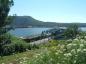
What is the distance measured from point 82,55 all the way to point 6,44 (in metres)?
17.7

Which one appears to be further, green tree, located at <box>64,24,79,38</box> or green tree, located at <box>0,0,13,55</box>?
green tree, located at <box>64,24,79,38</box>

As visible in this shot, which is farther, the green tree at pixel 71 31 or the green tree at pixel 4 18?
the green tree at pixel 71 31

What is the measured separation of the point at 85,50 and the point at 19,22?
2902 inches

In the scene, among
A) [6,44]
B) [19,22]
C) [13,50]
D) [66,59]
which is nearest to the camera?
[66,59]

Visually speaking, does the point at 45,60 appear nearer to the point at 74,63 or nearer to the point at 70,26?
the point at 74,63

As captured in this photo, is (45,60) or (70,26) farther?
(70,26)

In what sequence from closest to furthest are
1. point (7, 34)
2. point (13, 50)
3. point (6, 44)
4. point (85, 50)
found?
point (85, 50)
point (13, 50)
point (6, 44)
point (7, 34)

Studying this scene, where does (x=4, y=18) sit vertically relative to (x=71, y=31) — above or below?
above

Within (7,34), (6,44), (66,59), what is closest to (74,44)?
(66,59)

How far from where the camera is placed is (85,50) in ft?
→ 25.8

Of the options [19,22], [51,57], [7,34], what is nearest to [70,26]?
[7,34]

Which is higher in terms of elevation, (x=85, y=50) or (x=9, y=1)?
(x=9, y=1)

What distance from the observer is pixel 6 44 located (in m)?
25.3

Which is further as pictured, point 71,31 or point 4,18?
point 71,31
